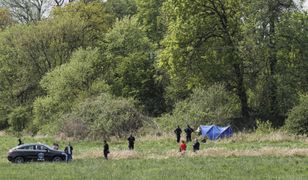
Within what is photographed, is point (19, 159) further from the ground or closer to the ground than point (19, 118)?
closer to the ground

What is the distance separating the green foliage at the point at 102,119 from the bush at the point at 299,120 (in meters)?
14.3

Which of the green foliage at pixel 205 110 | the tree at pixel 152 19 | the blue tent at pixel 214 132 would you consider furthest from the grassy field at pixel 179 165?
the tree at pixel 152 19

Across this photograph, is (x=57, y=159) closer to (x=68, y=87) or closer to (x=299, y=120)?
(x=299, y=120)

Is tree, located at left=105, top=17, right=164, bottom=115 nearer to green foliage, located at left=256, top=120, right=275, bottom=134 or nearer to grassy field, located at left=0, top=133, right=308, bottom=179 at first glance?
green foliage, located at left=256, top=120, right=275, bottom=134

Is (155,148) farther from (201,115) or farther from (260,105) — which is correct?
(260,105)

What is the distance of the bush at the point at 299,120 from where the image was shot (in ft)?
142

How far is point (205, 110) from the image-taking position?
1939 inches

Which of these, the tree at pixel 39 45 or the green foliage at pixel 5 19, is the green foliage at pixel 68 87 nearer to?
the tree at pixel 39 45

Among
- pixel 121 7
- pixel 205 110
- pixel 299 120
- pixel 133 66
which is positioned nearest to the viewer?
pixel 299 120

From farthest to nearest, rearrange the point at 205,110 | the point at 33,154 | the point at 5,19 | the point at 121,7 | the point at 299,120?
the point at 121,7
the point at 5,19
the point at 205,110
the point at 299,120
the point at 33,154

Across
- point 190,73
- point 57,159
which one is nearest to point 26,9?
point 190,73

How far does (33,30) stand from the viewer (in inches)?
2685

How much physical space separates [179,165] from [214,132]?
15.7 m

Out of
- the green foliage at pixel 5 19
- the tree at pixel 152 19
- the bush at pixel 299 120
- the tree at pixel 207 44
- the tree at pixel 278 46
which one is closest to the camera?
the bush at pixel 299 120
